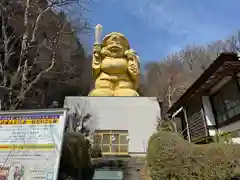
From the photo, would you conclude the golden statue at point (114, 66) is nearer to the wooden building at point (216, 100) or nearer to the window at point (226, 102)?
the wooden building at point (216, 100)

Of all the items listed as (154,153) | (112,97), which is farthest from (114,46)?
(154,153)

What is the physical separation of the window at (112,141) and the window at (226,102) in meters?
4.73

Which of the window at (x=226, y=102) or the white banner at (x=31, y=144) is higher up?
the window at (x=226, y=102)

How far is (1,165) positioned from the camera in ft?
15.0

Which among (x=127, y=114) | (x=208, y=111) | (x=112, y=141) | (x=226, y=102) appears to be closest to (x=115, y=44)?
(x=127, y=114)

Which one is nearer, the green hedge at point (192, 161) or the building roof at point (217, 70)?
the green hedge at point (192, 161)

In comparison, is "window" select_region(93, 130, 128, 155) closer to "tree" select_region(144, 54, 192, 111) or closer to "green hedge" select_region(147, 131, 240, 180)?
"green hedge" select_region(147, 131, 240, 180)

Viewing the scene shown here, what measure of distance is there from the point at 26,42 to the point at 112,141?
6.52 meters

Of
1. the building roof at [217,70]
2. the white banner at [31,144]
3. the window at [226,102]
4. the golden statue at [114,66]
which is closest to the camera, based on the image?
the white banner at [31,144]

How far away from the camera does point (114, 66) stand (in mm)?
15016

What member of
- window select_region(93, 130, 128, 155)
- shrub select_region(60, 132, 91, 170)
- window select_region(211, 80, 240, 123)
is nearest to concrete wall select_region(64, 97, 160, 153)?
window select_region(93, 130, 128, 155)

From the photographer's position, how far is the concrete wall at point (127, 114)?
12.7 m

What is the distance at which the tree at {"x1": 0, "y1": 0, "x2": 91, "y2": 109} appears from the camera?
11852 millimetres

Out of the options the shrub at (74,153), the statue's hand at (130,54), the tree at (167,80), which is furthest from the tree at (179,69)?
the shrub at (74,153)
